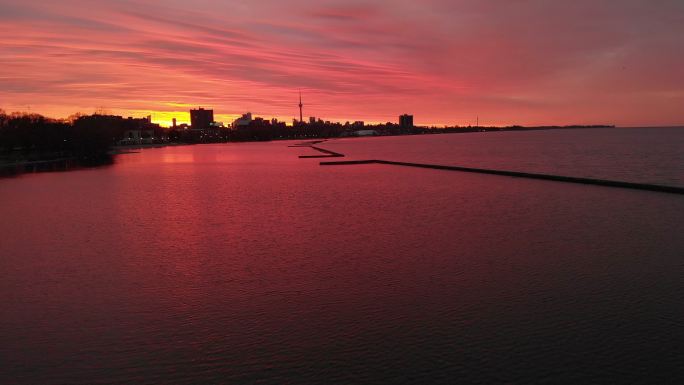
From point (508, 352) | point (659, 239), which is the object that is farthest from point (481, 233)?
point (508, 352)

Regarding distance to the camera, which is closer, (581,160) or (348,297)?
(348,297)

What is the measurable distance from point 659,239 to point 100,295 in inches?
551

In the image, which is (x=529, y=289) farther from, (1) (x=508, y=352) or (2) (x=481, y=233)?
(2) (x=481, y=233)

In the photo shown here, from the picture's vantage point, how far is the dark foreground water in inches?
244

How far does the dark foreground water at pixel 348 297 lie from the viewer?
6.21m

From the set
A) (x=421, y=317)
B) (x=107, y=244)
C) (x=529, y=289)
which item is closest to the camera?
(x=421, y=317)

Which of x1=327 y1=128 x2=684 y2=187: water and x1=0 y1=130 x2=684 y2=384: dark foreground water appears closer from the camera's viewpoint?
x1=0 y1=130 x2=684 y2=384: dark foreground water

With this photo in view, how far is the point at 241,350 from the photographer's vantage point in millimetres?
→ 6719

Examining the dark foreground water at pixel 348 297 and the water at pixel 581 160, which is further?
the water at pixel 581 160

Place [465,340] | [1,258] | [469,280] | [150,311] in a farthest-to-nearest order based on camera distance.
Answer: [1,258] → [469,280] → [150,311] → [465,340]

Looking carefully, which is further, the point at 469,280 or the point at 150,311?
the point at 469,280

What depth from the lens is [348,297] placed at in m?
8.92

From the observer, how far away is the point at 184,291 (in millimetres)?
9578

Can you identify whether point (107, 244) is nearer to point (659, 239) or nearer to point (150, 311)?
point (150, 311)
